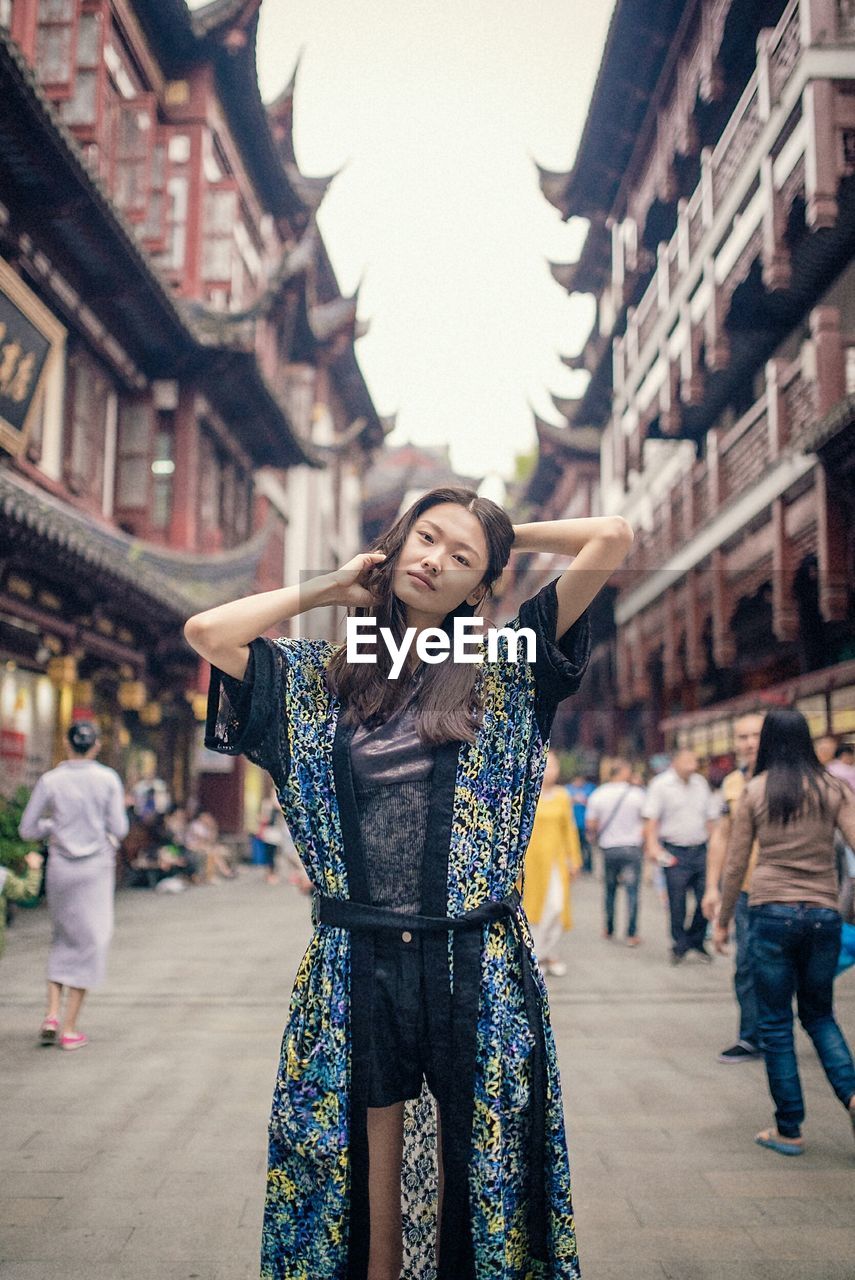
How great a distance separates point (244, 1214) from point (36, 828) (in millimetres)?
3134

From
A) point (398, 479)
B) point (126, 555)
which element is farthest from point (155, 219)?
point (398, 479)

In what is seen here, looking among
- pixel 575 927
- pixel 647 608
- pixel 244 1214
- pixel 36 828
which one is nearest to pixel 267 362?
pixel 647 608

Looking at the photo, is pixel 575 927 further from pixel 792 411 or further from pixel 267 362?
pixel 267 362

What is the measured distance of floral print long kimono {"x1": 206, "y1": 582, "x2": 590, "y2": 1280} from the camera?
77.0 inches

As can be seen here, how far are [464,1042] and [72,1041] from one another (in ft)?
15.1

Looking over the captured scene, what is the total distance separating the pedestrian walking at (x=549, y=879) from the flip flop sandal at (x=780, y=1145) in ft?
12.6

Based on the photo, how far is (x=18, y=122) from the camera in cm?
970

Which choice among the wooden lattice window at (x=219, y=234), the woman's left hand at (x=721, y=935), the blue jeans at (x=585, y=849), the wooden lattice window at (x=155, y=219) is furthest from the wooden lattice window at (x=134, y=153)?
the woman's left hand at (x=721, y=935)

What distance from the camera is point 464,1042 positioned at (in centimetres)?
196

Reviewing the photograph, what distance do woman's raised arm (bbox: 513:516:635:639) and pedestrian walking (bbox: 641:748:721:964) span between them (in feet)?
24.0

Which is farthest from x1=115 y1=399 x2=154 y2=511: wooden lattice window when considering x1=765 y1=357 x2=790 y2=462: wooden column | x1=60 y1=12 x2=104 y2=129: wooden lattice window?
x1=765 y1=357 x2=790 y2=462: wooden column

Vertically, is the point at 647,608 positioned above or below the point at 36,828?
above

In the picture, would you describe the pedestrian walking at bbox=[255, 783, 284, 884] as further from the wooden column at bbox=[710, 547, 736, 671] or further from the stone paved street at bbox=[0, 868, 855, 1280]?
the stone paved street at bbox=[0, 868, 855, 1280]

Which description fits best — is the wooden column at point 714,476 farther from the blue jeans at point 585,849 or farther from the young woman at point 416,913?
the young woman at point 416,913
